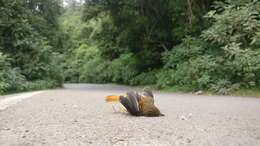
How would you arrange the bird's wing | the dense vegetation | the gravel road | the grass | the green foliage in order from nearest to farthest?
1. the gravel road
2. the bird's wing
3. the grass
4. the green foliage
5. the dense vegetation

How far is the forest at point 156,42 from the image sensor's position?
17438 mm

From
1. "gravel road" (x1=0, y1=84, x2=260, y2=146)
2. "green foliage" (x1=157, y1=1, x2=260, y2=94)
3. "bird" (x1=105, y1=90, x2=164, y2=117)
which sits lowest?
"gravel road" (x1=0, y1=84, x2=260, y2=146)

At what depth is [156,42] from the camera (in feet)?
87.7

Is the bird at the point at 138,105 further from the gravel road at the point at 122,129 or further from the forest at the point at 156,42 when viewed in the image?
the forest at the point at 156,42

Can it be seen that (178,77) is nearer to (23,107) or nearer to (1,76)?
(1,76)

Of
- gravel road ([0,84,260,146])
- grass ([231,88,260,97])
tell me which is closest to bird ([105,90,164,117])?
gravel road ([0,84,260,146])

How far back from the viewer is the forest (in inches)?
687

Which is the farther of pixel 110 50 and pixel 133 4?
pixel 110 50

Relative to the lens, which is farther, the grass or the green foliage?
the green foliage

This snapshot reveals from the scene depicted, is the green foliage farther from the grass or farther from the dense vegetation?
the dense vegetation

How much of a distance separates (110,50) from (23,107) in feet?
109

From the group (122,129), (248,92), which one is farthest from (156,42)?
(122,129)

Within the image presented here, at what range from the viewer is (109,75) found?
4084 centimetres

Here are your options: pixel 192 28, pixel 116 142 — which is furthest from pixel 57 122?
pixel 192 28
